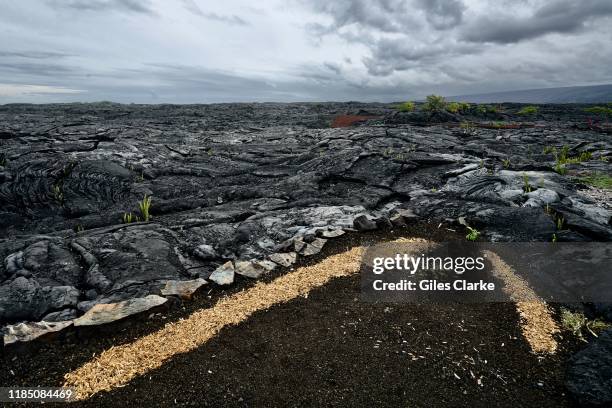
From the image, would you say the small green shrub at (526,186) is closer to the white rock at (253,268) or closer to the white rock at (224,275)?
the white rock at (253,268)

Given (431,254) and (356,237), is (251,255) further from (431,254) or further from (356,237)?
(431,254)

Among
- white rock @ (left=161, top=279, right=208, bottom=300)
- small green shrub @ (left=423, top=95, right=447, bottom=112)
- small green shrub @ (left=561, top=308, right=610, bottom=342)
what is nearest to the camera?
small green shrub @ (left=561, top=308, right=610, bottom=342)

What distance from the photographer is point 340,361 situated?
5988mm

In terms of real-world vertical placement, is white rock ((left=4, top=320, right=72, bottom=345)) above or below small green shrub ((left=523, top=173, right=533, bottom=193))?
below

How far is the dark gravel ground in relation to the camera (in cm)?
532

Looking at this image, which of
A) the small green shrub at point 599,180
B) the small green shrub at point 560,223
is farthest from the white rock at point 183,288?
the small green shrub at point 599,180

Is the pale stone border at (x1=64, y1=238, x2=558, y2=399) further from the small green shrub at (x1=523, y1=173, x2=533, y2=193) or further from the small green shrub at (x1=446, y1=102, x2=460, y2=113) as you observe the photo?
the small green shrub at (x1=446, y1=102, x2=460, y2=113)

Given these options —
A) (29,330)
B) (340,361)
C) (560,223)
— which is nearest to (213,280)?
(29,330)

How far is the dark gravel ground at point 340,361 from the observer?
5316mm

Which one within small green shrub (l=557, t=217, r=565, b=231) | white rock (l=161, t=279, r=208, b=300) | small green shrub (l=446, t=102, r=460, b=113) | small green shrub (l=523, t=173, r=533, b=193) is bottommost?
white rock (l=161, t=279, r=208, b=300)

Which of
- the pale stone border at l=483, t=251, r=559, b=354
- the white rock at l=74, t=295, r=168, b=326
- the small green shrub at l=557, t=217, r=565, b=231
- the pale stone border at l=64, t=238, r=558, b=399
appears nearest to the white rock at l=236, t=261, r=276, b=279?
the pale stone border at l=64, t=238, r=558, b=399

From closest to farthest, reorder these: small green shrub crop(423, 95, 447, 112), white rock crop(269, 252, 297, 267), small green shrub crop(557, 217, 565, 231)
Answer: white rock crop(269, 252, 297, 267) → small green shrub crop(557, 217, 565, 231) → small green shrub crop(423, 95, 447, 112)

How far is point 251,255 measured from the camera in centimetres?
991

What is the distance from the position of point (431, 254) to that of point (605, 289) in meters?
3.71
